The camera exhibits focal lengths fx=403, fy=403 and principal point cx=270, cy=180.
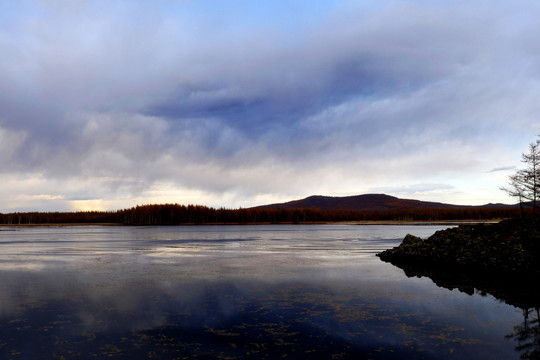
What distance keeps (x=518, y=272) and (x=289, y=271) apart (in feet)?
39.7

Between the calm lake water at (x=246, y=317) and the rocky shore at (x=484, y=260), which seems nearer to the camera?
the calm lake water at (x=246, y=317)

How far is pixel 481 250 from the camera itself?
2505 cm

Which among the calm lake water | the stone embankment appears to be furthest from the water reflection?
the stone embankment

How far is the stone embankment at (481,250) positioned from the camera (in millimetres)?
21938

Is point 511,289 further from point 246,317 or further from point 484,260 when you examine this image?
point 246,317

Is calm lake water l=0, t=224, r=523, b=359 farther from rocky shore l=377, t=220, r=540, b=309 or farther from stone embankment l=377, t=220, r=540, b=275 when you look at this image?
stone embankment l=377, t=220, r=540, b=275

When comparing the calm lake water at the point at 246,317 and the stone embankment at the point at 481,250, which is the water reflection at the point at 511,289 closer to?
the calm lake water at the point at 246,317

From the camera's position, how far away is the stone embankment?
72.0 feet

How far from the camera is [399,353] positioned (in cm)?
932

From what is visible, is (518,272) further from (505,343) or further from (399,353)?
(399,353)

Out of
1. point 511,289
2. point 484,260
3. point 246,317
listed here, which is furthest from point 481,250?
point 246,317

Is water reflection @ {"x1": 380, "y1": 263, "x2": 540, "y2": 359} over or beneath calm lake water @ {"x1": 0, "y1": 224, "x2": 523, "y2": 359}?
beneath

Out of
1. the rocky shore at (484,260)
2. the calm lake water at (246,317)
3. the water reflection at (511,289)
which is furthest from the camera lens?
the rocky shore at (484,260)

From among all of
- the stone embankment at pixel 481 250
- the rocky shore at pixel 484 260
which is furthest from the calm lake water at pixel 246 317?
the stone embankment at pixel 481 250
